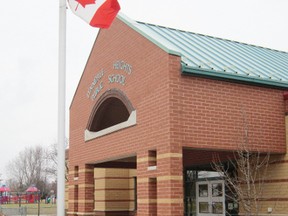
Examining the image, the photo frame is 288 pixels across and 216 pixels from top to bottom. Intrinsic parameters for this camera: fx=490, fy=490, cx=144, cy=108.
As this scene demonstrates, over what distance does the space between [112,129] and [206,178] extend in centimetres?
525

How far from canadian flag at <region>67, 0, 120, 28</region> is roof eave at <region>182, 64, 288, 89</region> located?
12.8 ft

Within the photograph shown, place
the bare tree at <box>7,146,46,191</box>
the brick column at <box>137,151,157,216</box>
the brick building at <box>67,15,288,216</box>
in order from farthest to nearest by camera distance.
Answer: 1. the bare tree at <box>7,146,46,191</box>
2. the brick column at <box>137,151,157,216</box>
3. the brick building at <box>67,15,288,216</box>

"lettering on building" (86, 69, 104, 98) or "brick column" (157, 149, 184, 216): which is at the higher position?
"lettering on building" (86, 69, 104, 98)

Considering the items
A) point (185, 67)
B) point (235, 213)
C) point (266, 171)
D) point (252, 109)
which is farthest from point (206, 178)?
point (185, 67)

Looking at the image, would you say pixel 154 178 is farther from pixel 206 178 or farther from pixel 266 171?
pixel 206 178

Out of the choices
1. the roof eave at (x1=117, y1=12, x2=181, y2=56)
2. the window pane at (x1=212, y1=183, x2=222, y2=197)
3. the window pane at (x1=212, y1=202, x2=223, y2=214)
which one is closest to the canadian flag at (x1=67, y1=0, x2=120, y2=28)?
the roof eave at (x1=117, y1=12, x2=181, y2=56)

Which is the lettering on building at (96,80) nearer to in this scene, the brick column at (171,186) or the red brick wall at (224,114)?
the red brick wall at (224,114)

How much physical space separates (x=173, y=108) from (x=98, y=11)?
4.08m

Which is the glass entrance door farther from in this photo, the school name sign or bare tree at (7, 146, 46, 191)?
→ bare tree at (7, 146, 46, 191)

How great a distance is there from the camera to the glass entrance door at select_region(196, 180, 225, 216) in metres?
17.8

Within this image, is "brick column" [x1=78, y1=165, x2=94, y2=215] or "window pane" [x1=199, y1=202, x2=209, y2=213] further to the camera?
"window pane" [x1=199, y1=202, x2=209, y2=213]

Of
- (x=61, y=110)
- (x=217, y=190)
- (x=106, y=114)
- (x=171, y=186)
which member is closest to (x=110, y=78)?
(x=106, y=114)

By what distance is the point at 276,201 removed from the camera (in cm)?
1405

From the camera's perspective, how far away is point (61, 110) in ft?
30.1
